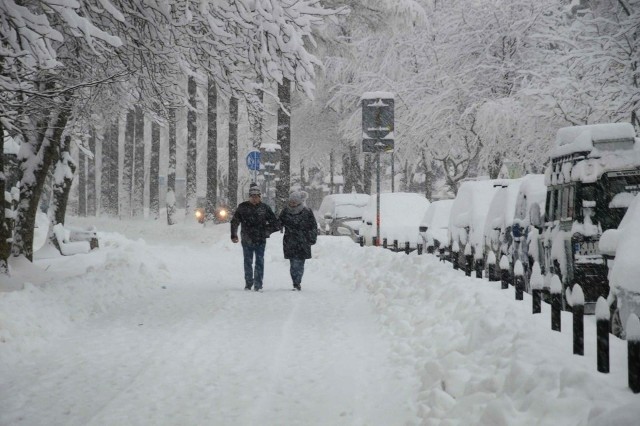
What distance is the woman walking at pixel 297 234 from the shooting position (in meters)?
12.3

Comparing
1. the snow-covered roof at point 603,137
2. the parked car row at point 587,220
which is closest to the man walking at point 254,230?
the parked car row at point 587,220

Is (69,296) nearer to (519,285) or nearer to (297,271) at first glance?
(297,271)

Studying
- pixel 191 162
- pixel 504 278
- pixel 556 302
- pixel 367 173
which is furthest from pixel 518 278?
pixel 367 173

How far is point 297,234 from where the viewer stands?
12359mm

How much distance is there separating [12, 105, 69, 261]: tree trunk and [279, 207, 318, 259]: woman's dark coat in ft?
14.3

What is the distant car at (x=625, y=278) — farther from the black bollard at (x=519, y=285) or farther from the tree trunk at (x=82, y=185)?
the tree trunk at (x=82, y=185)

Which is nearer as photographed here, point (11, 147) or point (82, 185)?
point (11, 147)

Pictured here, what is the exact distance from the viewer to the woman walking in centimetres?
1231

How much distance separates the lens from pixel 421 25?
19219 mm

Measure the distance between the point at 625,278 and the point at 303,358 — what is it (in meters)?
3.23

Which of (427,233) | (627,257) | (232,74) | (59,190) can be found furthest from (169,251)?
(627,257)

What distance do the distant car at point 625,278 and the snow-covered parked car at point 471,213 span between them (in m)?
7.01

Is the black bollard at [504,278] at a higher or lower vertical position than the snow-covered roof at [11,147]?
lower

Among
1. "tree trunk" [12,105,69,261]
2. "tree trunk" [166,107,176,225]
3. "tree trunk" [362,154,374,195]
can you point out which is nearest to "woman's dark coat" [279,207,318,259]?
"tree trunk" [12,105,69,261]
